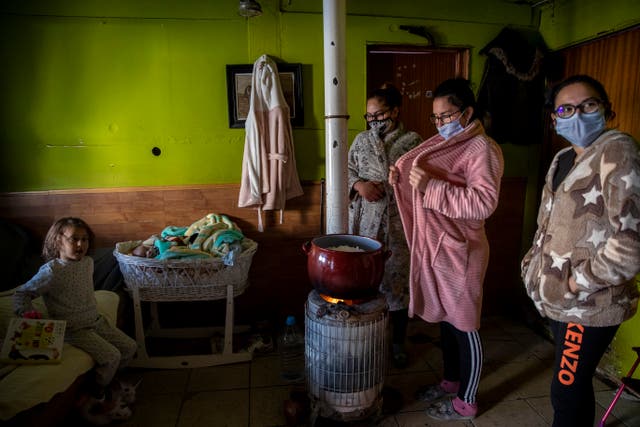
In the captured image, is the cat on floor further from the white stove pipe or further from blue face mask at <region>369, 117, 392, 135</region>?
blue face mask at <region>369, 117, 392, 135</region>

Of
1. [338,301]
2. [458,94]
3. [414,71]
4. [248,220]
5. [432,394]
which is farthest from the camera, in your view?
[414,71]

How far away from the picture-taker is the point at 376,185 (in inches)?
82.1

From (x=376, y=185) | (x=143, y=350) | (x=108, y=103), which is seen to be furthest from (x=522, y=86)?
(x=143, y=350)

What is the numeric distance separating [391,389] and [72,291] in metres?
1.57

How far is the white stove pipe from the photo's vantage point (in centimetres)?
174

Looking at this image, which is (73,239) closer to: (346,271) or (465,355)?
(346,271)

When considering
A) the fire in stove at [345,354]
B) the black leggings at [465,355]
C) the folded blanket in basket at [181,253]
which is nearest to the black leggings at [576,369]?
the black leggings at [465,355]

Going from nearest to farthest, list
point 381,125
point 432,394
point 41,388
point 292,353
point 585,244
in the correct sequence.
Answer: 1. point 585,244
2. point 41,388
3. point 432,394
4. point 381,125
5. point 292,353

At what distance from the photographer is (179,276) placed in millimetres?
2068

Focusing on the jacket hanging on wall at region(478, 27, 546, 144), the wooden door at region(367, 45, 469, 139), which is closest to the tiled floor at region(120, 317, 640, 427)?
the jacket hanging on wall at region(478, 27, 546, 144)

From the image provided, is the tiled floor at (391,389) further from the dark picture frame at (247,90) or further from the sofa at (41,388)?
the dark picture frame at (247,90)

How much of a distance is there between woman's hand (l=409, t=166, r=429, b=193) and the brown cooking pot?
297mm

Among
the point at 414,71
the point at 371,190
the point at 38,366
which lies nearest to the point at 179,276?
the point at 38,366

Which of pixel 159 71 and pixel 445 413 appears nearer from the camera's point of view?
pixel 445 413
